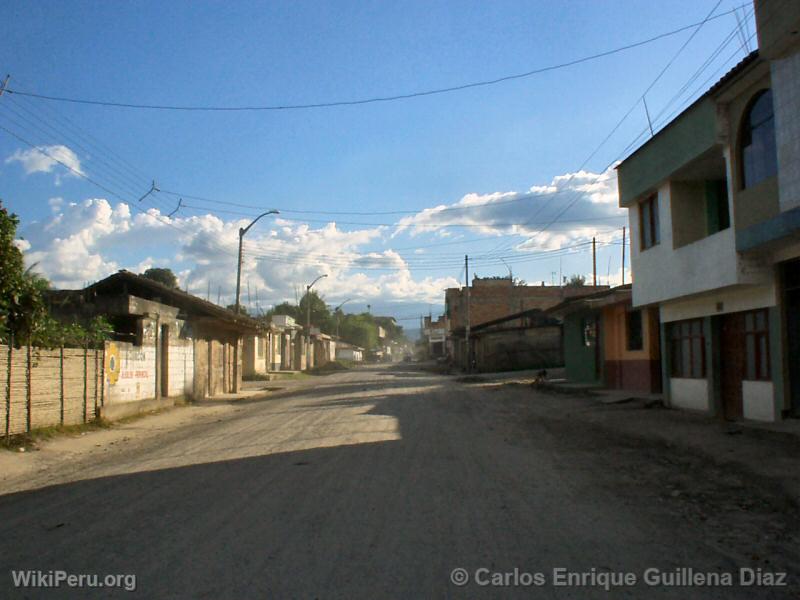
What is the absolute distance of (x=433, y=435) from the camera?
1485 centimetres

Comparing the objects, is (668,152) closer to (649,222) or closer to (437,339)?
(649,222)

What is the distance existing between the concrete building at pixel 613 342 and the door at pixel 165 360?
1682 centimetres

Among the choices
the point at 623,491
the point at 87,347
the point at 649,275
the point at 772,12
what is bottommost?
the point at 623,491

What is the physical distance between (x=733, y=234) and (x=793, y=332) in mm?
2403

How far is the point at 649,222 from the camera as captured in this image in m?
20.7

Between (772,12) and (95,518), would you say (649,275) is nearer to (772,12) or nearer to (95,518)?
(772,12)

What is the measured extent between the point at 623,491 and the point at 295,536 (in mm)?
4704

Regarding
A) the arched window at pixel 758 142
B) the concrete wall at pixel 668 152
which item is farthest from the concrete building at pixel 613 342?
the arched window at pixel 758 142

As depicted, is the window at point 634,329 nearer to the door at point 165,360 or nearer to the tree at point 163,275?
the door at point 165,360

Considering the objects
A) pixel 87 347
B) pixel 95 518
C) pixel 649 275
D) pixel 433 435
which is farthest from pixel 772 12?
pixel 87 347

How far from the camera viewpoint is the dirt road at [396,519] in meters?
5.49

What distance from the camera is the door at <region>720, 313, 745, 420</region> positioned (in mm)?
16594

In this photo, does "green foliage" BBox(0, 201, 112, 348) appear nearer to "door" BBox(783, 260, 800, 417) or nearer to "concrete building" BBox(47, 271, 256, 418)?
"concrete building" BBox(47, 271, 256, 418)

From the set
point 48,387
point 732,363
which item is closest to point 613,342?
point 732,363
